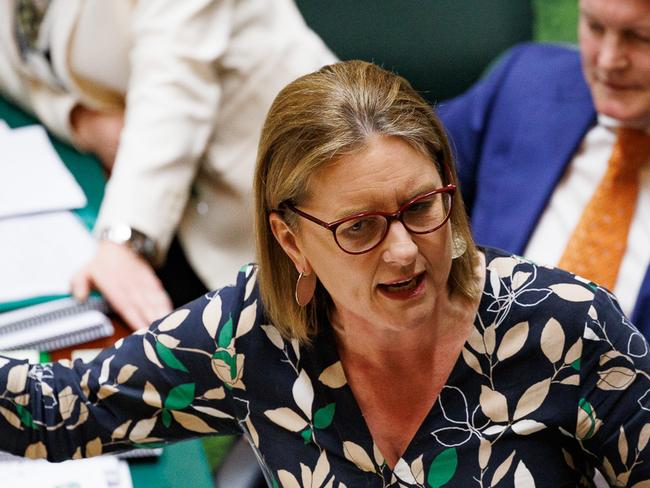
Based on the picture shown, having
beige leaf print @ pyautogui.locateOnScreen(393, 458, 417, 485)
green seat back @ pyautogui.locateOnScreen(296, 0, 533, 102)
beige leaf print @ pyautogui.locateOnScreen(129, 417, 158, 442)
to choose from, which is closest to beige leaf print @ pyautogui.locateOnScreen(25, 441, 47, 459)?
beige leaf print @ pyautogui.locateOnScreen(129, 417, 158, 442)

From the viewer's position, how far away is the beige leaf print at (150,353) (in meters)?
1.40

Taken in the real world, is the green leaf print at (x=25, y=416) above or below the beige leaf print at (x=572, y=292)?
below

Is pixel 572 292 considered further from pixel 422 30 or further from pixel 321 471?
pixel 422 30

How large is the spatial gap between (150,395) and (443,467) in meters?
0.38

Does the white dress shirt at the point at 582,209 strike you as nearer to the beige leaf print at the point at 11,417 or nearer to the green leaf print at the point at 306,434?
the green leaf print at the point at 306,434

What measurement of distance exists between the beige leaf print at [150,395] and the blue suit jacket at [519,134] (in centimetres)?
75

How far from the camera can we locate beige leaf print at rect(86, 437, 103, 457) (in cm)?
142

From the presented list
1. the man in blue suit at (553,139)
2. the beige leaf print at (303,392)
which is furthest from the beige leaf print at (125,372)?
the man in blue suit at (553,139)

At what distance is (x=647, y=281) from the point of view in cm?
173

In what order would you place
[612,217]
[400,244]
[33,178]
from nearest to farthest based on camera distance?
[400,244] < [612,217] < [33,178]

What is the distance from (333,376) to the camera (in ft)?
4.49

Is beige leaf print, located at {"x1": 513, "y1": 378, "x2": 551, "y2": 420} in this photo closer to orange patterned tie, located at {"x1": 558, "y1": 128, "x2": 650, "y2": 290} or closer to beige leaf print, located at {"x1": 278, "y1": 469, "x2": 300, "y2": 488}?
beige leaf print, located at {"x1": 278, "y1": 469, "x2": 300, "y2": 488}

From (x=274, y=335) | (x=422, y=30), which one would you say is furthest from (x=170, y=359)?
(x=422, y=30)

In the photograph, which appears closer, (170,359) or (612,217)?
(170,359)
